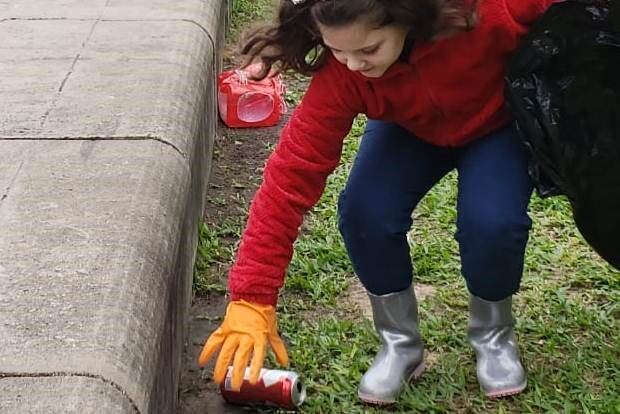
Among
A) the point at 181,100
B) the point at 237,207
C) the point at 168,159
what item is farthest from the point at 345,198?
the point at 237,207

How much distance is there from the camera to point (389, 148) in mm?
2566

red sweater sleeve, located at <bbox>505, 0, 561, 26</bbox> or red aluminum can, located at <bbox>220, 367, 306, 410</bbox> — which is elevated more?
red sweater sleeve, located at <bbox>505, 0, 561, 26</bbox>

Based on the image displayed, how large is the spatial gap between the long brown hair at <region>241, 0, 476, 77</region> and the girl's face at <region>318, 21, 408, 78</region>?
0.02m

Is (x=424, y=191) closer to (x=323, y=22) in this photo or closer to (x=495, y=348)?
(x=495, y=348)

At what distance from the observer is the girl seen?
7.16ft

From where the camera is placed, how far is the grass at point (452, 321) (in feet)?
8.66

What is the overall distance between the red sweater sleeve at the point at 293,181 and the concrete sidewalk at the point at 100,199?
19 centimetres

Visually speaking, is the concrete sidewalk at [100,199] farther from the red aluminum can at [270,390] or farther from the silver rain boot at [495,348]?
the silver rain boot at [495,348]

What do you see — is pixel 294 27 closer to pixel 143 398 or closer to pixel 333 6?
pixel 333 6

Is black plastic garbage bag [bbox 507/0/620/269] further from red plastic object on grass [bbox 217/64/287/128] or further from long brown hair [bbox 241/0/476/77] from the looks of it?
red plastic object on grass [bbox 217/64/287/128]

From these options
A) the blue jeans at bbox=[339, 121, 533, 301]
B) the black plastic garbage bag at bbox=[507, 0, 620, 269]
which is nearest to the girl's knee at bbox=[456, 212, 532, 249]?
the blue jeans at bbox=[339, 121, 533, 301]

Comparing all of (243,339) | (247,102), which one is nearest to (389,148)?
(243,339)

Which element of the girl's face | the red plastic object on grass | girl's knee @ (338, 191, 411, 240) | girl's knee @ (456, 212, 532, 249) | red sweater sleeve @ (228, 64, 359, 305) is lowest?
the red plastic object on grass

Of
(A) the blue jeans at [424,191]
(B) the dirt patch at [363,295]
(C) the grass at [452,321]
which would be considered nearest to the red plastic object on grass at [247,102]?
(C) the grass at [452,321]
